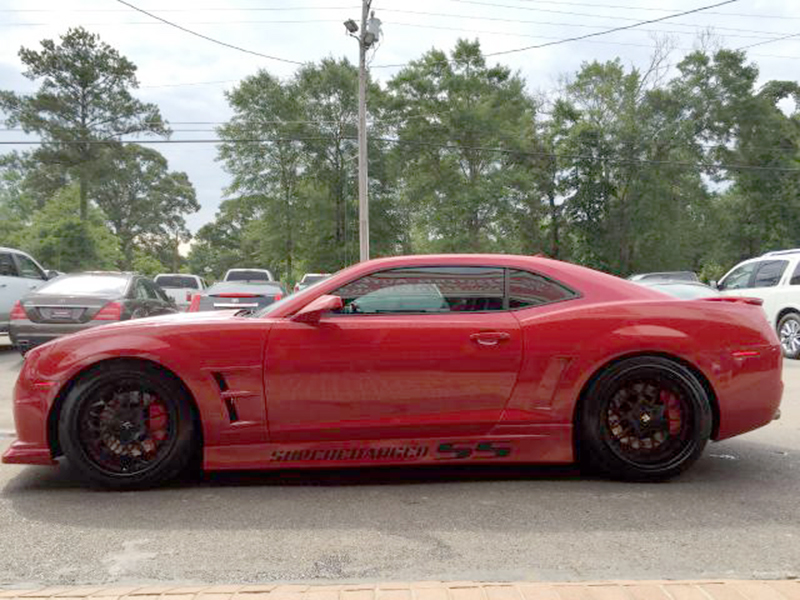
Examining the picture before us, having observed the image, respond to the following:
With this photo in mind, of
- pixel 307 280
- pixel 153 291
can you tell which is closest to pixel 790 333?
pixel 153 291

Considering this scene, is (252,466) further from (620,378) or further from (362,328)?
(620,378)

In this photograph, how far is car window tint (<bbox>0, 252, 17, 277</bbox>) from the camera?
12547mm

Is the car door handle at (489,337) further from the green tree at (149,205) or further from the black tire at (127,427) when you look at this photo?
the green tree at (149,205)

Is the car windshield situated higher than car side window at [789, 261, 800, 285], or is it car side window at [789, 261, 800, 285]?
car side window at [789, 261, 800, 285]

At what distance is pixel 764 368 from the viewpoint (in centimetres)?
413

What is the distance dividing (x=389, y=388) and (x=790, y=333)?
961cm

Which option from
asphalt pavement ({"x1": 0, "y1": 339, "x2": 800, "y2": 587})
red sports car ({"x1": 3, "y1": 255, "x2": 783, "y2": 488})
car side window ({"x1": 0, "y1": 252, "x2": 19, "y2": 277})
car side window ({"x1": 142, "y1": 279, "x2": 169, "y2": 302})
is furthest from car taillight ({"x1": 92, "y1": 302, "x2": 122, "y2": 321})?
red sports car ({"x1": 3, "y1": 255, "x2": 783, "y2": 488})

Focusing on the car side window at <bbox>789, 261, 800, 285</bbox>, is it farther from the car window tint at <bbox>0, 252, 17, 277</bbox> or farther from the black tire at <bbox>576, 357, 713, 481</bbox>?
the car window tint at <bbox>0, 252, 17, 277</bbox>

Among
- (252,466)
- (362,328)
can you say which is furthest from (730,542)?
(252,466)

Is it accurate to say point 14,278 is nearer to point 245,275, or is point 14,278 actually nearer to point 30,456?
point 30,456

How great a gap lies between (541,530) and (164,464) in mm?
2053

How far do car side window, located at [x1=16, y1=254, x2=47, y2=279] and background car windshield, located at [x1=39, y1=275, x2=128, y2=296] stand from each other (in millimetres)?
2855

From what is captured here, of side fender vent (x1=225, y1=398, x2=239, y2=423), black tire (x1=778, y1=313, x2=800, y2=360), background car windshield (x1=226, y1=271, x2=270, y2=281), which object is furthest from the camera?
background car windshield (x1=226, y1=271, x2=270, y2=281)

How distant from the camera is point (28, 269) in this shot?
43.1 feet
